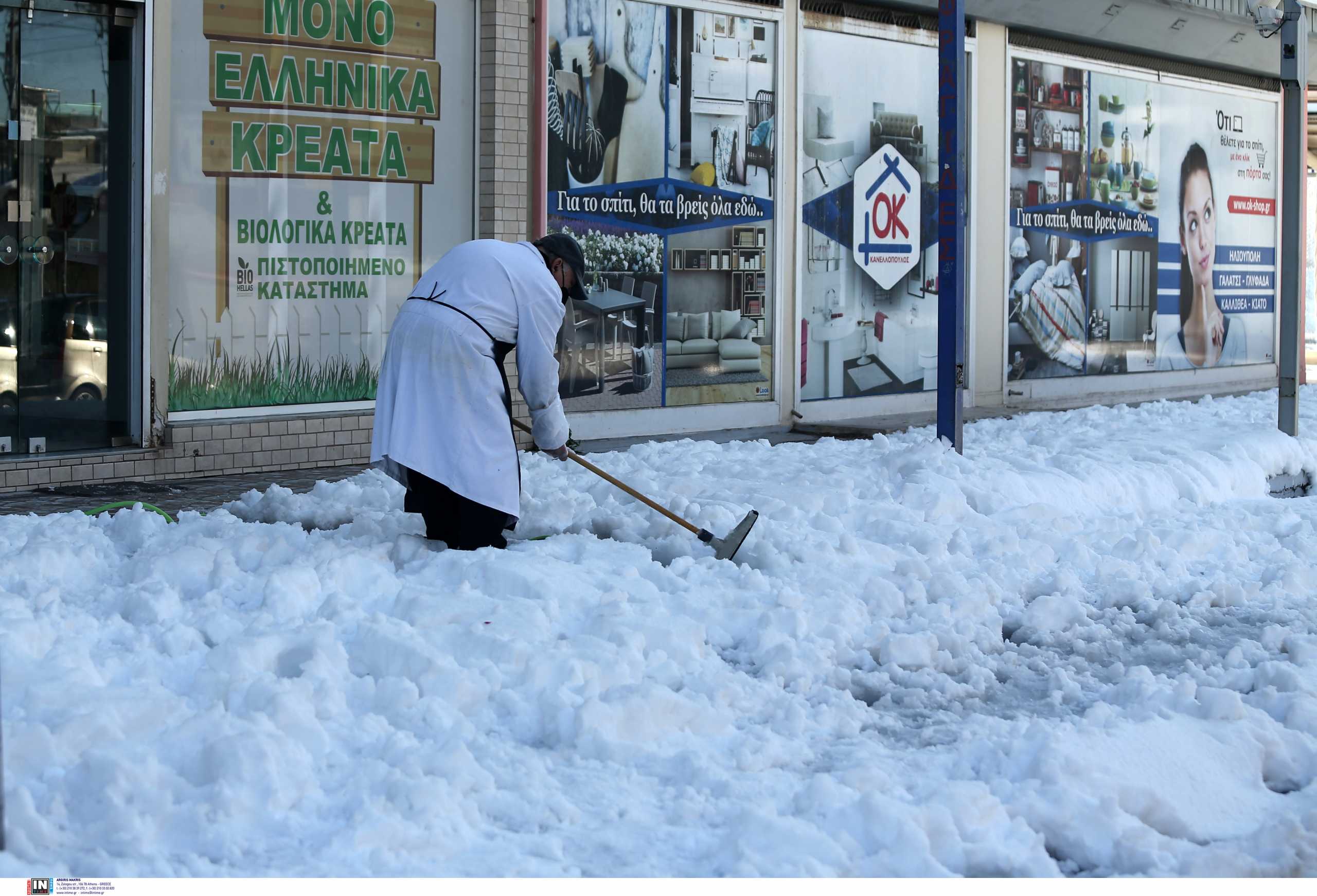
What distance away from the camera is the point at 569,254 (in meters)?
6.56

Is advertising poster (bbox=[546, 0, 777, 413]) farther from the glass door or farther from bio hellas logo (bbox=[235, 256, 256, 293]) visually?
the glass door

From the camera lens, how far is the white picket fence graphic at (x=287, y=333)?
383 inches

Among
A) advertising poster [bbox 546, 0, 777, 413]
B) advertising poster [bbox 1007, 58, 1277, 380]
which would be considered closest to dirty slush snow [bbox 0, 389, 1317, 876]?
advertising poster [bbox 546, 0, 777, 413]

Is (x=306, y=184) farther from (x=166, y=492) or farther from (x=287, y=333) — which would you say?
(x=166, y=492)

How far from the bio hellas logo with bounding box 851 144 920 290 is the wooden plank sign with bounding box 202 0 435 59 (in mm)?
4704

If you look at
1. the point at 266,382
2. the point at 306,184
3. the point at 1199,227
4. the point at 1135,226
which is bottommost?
the point at 266,382

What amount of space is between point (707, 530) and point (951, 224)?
3.65 m

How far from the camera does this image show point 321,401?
10.4 m

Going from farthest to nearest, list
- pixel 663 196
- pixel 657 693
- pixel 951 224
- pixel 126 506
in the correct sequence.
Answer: pixel 663 196 < pixel 951 224 < pixel 126 506 < pixel 657 693

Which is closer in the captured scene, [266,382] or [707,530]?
[707,530]

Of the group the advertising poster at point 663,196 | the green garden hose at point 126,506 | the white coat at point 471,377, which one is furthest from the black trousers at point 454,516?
the advertising poster at point 663,196

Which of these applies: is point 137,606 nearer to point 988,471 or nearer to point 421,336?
Answer: point 421,336

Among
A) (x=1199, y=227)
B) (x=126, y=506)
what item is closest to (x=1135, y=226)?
(x=1199, y=227)

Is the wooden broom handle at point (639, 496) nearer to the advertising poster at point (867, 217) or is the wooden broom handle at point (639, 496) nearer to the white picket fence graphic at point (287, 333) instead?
the white picket fence graphic at point (287, 333)
